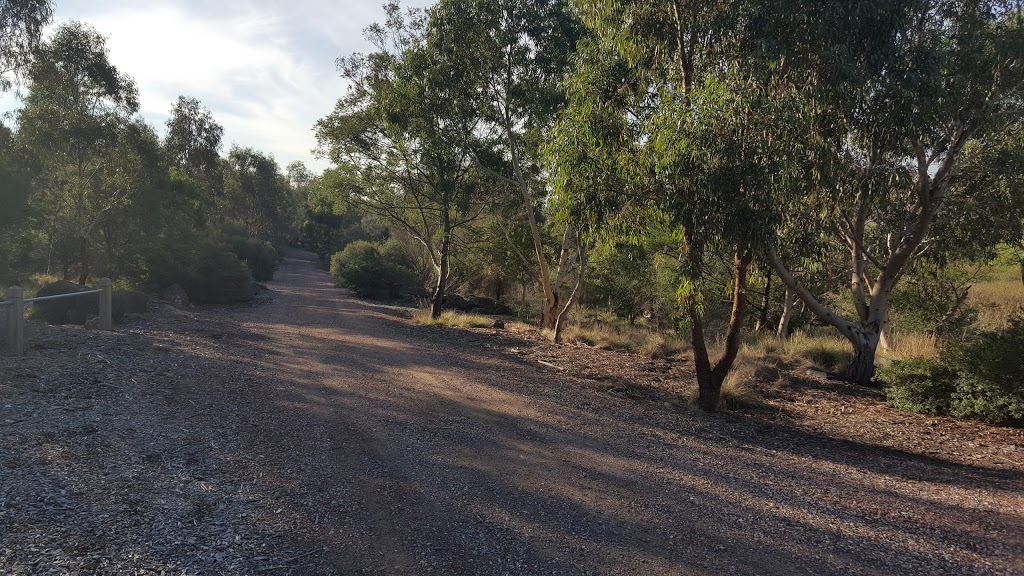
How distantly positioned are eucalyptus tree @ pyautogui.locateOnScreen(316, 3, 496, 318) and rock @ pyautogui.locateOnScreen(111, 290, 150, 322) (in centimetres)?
665

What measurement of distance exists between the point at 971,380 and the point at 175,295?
22002 mm

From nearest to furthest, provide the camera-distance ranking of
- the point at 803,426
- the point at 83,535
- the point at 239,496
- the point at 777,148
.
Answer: the point at 83,535 → the point at 239,496 → the point at 777,148 → the point at 803,426

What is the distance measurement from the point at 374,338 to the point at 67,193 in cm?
1524

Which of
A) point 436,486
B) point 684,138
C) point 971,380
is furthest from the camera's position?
point 971,380

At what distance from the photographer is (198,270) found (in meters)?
22.2

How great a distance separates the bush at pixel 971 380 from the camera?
8.42 metres

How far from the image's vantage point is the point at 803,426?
9047mm

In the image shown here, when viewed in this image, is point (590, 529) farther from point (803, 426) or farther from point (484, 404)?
point (803, 426)

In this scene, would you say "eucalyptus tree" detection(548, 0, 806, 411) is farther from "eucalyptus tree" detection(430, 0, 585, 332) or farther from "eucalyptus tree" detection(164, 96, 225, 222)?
"eucalyptus tree" detection(164, 96, 225, 222)

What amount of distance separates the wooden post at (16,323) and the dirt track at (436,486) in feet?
Result: 0.98

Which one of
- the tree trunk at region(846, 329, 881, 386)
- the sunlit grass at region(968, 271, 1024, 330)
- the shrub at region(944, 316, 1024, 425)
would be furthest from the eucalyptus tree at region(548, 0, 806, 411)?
the sunlit grass at region(968, 271, 1024, 330)

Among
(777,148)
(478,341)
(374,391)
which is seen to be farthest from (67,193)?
(777,148)

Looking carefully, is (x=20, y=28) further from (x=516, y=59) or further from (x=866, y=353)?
(x=866, y=353)

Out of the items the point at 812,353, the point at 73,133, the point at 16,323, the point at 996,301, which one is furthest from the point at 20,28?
the point at 996,301
